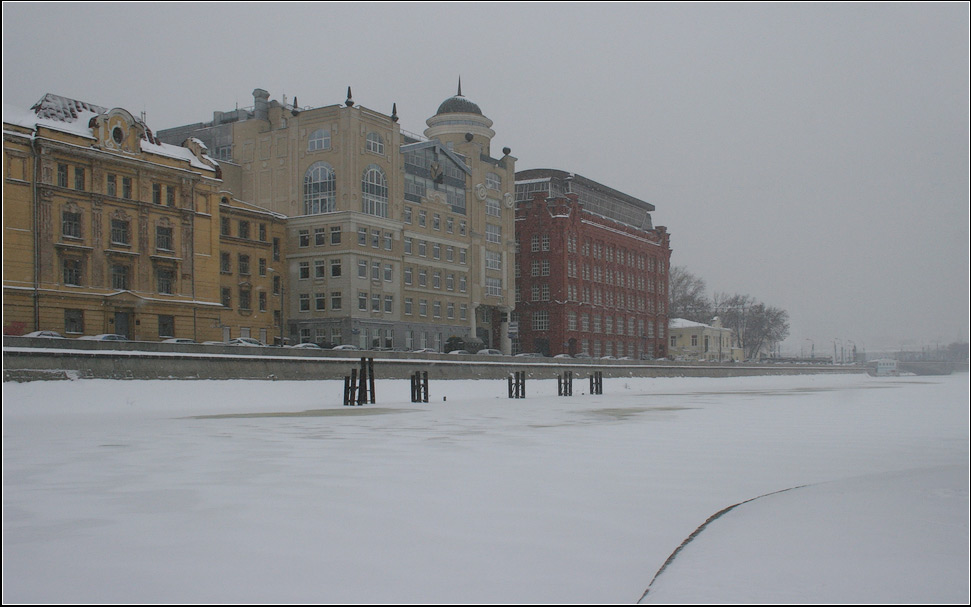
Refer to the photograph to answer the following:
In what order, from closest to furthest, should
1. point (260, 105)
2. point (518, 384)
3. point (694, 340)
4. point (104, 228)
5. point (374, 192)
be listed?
point (518, 384)
point (104, 228)
point (374, 192)
point (260, 105)
point (694, 340)

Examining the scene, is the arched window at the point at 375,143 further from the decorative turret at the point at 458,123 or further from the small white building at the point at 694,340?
the small white building at the point at 694,340

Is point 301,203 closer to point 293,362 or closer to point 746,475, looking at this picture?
point 293,362

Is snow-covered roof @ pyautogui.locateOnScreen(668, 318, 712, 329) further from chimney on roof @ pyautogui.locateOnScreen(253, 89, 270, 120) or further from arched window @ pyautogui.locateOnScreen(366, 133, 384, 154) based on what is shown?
chimney on roof @ pyautogui.locateOnScreen(253, 89, 270, 120)

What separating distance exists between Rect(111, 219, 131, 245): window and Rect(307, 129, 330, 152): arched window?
19569 mm

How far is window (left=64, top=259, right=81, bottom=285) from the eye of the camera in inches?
2111

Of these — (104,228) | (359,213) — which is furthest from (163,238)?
(359,213)

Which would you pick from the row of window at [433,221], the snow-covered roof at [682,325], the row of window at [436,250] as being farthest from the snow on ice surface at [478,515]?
the snow-covered roof at [682,325]

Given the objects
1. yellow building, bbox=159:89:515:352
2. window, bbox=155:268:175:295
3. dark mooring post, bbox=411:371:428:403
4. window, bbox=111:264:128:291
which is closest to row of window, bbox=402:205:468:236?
yellow building, bbox=159:89:515:352

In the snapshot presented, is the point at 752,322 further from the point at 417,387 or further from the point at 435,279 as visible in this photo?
the point at 417,387

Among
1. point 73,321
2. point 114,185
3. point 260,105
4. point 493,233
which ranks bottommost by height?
point 73,321

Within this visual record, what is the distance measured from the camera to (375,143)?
74.2m

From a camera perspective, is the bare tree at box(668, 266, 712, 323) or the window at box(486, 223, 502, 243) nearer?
the window at box(486, 223, 502, 243)

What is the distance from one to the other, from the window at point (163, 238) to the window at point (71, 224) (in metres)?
5.55

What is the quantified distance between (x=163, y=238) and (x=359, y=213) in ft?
54.8
